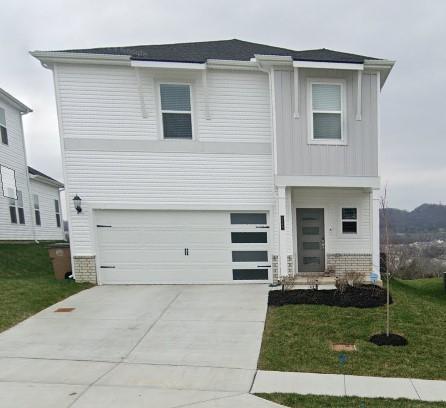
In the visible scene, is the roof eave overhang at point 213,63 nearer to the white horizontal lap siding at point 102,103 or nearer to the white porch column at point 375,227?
the white horizontal lap siding at point 102,103

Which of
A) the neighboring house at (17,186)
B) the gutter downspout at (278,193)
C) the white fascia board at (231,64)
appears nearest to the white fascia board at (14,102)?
the neighboring house at (17,186)

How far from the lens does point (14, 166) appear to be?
46.0ft

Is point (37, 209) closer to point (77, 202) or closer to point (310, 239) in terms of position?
point (77, 202)

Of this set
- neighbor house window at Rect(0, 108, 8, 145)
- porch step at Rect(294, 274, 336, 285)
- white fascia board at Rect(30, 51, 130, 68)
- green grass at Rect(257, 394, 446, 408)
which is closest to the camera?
green grass at Rect(257, 394, 446, 408)

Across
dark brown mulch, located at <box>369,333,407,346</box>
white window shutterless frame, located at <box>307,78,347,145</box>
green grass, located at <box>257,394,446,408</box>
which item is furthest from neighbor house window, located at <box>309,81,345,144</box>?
green grass, located at <box>257,394,446,408</box>

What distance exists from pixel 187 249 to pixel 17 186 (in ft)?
35.0

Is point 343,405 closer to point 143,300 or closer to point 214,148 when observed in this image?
point 143,300

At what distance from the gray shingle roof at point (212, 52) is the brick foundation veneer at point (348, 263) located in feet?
17.4

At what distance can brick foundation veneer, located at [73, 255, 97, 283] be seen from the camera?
8.43 m

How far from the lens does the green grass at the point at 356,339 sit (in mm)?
3898

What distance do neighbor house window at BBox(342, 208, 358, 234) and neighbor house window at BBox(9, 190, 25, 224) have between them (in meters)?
14.2

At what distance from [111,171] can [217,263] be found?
154 inches

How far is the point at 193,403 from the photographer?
3.15 meters

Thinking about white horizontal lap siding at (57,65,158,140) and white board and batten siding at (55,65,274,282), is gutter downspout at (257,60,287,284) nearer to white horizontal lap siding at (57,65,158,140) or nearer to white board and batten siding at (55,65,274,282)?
white board and batten siding at (55,65,274,282)
